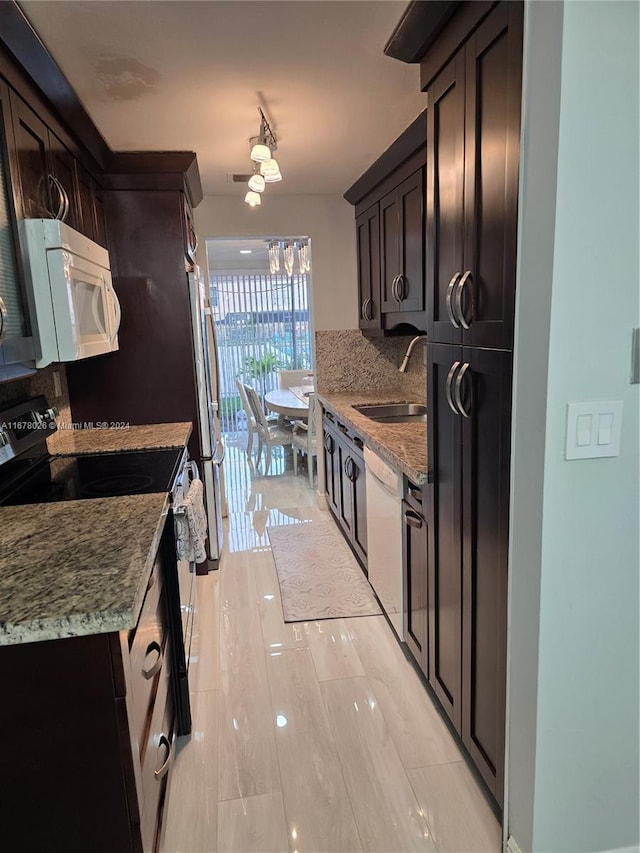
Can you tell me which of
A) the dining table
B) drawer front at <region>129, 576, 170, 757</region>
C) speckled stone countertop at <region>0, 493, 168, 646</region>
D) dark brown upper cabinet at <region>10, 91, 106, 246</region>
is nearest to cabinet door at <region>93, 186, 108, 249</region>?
dark brown upper cabinet at <region>10, 91, 106, 246</region>

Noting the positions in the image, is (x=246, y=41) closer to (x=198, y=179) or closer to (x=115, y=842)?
(x=198, y=179)

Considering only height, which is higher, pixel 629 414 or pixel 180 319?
pixel 180 319

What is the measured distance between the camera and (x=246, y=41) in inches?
68.5

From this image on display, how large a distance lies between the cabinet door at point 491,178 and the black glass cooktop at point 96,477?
121 centimetres

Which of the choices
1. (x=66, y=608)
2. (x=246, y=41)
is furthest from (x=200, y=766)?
(x=246, y=41)

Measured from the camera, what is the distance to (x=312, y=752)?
191cm

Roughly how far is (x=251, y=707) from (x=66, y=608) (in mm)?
1392

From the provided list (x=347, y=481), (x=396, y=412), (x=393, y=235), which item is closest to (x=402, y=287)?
(x=393, y=235)

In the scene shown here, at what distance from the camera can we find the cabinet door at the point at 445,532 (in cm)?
172

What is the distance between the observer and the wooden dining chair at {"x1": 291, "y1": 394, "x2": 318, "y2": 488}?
4508 mm

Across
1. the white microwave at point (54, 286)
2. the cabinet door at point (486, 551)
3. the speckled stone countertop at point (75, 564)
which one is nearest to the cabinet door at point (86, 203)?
the white microwave at point (54, 286)

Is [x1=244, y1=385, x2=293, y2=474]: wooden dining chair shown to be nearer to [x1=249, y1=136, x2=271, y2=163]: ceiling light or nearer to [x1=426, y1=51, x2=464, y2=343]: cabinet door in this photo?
[x1=249, y1=136, x2=271, y2=163]: ceiling light

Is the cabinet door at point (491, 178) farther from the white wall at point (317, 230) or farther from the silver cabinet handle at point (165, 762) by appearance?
the white wall at point (317, 230)

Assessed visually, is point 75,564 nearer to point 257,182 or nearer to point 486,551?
point 486,551
